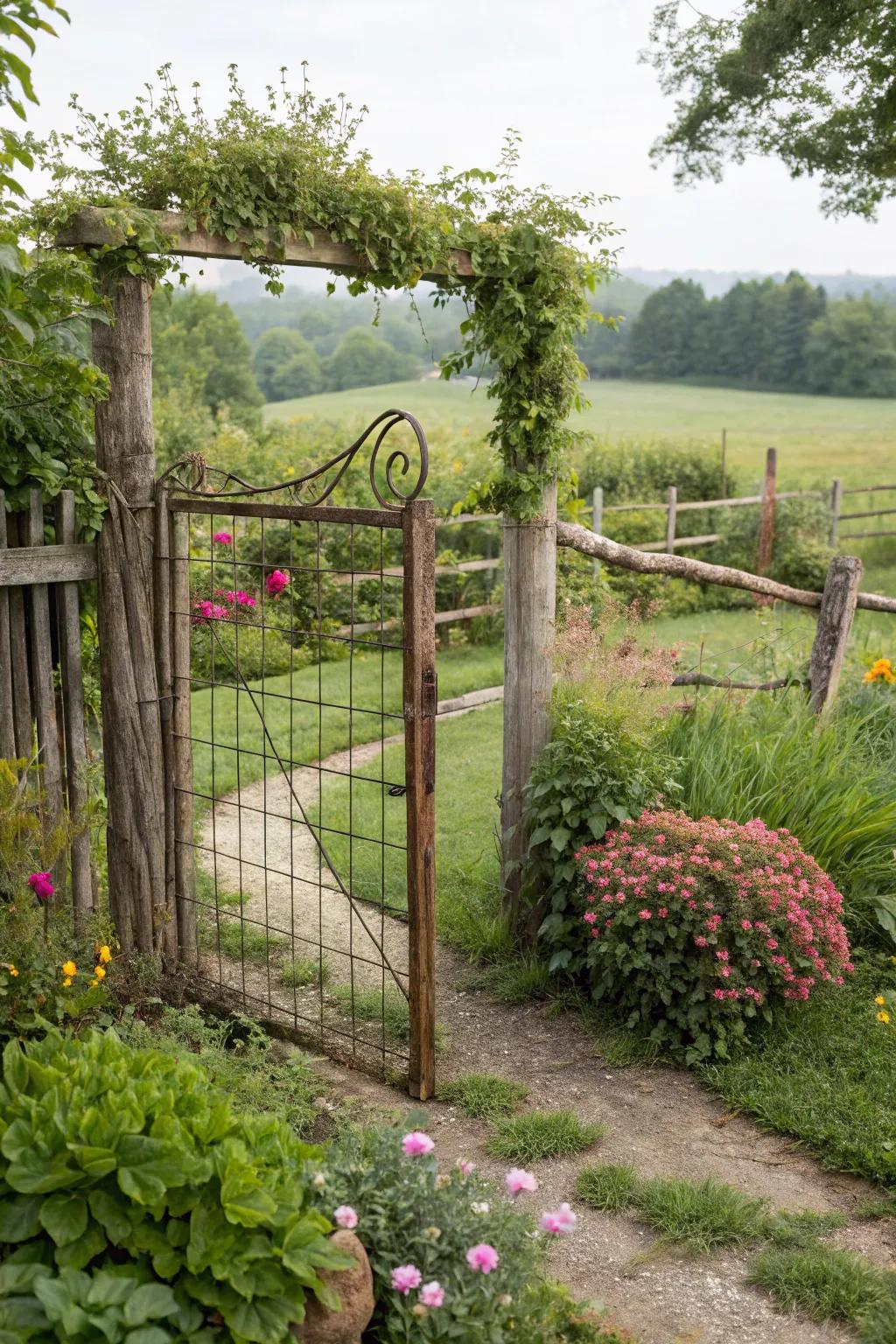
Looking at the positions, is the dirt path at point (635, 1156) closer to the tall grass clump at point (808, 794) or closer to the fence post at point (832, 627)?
the tall grass clump at point (808, 794)

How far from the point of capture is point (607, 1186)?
140 inches

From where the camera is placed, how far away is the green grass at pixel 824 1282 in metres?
3.04

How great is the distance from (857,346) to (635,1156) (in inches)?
1497

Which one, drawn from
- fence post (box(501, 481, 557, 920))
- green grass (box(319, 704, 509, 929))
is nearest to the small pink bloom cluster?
fence post (box(501, 481, 557, 920))

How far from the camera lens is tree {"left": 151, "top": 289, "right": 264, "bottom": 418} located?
29453mm

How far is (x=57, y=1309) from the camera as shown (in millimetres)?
2166

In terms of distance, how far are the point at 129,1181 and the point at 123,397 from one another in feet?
8.87

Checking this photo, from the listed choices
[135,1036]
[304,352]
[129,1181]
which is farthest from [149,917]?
[304,352]

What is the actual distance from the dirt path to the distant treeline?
117ft

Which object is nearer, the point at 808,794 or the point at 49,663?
the point at 49,663

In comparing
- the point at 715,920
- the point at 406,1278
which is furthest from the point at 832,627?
the point at 406,1278

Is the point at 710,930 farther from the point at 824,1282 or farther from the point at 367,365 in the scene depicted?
the point at 367,365

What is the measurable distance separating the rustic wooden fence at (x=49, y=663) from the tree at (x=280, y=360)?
1573 inches

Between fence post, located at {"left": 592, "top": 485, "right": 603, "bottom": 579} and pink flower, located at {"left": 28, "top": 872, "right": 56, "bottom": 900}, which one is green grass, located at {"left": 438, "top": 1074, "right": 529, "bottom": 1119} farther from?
fence post, located at {"left": 592, "top": 485, "right": 603, "bottom": 579}
